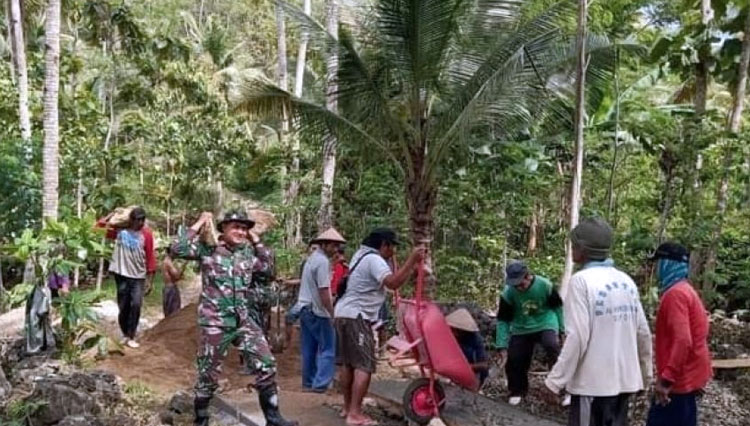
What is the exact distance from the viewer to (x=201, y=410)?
5.12 m

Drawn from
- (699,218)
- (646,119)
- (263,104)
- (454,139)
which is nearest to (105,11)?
(263,104)

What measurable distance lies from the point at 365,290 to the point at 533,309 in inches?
62.6

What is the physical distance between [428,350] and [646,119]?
4992mm

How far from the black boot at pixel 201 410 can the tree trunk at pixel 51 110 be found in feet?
16.1

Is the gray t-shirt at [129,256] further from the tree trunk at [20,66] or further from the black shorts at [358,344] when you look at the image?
the tree trunk at [20,66]

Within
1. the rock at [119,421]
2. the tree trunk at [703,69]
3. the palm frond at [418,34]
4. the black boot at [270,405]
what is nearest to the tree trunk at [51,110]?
the palm frond at [418,34]

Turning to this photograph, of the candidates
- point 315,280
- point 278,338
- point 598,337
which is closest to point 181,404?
point 315,280

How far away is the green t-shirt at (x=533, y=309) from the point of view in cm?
604

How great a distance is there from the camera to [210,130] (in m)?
19.3

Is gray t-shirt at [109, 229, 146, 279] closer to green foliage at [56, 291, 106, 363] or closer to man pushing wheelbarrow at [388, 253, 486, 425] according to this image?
green foliage at [56, 291, 106, 363]

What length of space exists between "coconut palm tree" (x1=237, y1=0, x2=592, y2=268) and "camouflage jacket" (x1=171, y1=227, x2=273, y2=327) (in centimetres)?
353

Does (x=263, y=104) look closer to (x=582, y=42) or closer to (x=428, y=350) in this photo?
(x=582, y=42)

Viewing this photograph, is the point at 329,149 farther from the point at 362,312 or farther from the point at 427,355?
the point at 427,355

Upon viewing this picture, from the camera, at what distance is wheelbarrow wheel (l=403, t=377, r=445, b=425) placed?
17.7 feet
